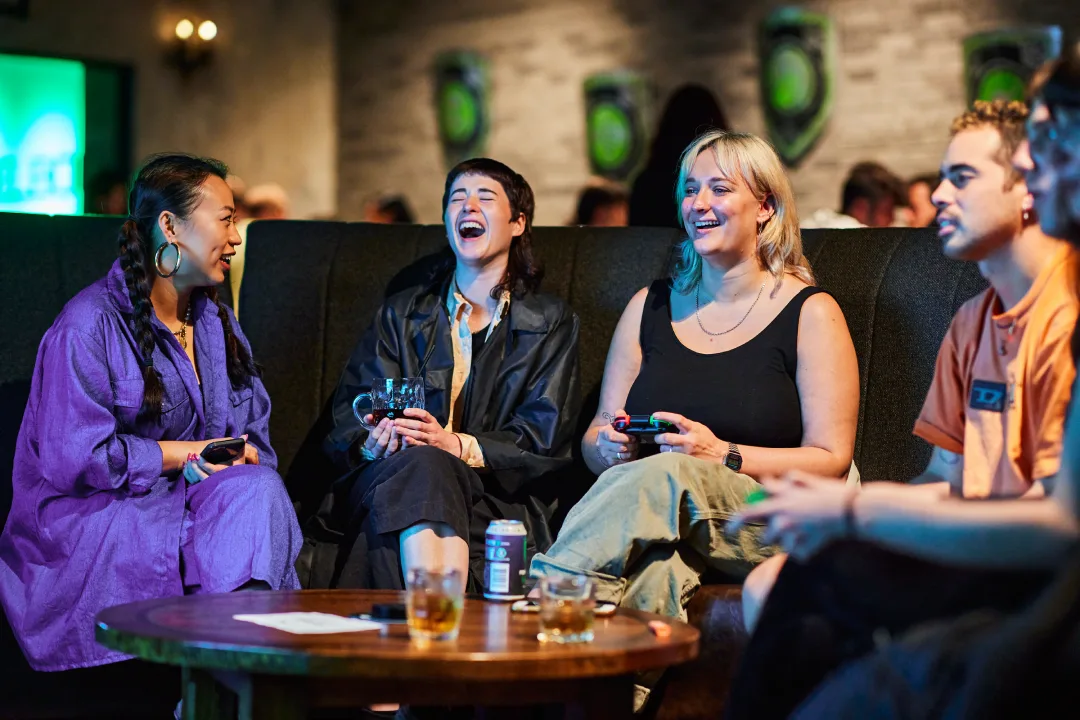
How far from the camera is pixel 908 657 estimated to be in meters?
1.66

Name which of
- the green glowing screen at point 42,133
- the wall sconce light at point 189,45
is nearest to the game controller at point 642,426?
the green glowing screen at point 42,133

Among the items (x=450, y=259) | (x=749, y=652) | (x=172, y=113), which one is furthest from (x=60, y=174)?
(x=749, y=652)

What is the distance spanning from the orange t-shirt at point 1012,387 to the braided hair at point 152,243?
1.78m

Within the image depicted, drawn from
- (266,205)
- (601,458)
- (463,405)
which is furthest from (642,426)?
(266,205)

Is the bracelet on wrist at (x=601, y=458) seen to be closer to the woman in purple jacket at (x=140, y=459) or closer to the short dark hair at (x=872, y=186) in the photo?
the woman in purple jacket at (x=140, y=459)

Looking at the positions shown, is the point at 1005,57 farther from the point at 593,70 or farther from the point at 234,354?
the point at 234,354

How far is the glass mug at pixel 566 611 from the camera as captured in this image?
2.09 metres

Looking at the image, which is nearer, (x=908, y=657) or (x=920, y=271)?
(x=908, y=657)

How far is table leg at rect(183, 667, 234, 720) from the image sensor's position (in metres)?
2.26

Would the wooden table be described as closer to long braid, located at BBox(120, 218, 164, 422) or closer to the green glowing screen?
long braid, located at BBox(120, 218, 164, 422)

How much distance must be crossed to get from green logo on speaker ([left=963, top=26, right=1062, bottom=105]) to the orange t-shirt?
13.8ft

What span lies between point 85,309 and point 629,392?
1275mm

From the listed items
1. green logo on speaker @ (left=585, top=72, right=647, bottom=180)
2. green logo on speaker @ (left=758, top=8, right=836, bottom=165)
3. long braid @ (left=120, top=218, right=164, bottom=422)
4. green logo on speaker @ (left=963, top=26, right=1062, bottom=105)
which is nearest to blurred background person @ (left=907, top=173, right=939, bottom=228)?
green logo on speaker @ (left=963, top=26, right=1062, bottom=105)

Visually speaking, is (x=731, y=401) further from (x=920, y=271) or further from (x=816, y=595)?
(x=816, y=595)
